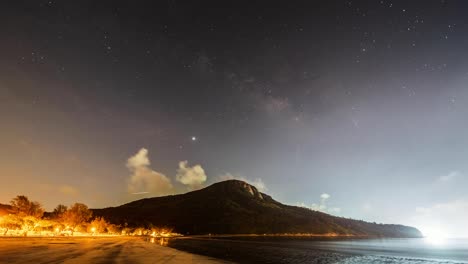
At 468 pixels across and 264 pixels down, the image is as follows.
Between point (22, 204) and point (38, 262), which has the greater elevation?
point (22, 204)

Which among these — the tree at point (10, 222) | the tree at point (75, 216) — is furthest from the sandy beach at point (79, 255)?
the tree at point (75, 216)

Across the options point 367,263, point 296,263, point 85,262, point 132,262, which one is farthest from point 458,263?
point 85,262

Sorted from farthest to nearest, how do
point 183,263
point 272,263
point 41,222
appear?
point 41,222
point 272,263
point 183,263

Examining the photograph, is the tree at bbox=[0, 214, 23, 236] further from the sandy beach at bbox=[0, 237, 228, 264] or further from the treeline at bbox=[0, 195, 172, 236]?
the sandy beach at bbox=[0, 237, 228, 264]

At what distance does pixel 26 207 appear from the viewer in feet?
413

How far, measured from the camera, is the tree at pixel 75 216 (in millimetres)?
151250

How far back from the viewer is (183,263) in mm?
44594

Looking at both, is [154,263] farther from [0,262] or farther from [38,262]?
[0,262]

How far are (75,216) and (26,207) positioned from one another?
102 ft

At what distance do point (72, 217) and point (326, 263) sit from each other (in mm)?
127579

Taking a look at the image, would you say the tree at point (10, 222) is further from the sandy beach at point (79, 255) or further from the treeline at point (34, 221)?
the sandy beach at point (79, 255)

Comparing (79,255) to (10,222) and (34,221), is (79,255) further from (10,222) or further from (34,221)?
(34,221)

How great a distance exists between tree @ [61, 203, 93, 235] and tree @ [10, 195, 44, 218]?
71.8 ft

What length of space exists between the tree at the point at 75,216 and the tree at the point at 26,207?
71.8 feet
